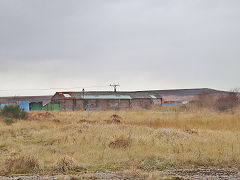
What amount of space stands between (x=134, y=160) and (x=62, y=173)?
2.09m

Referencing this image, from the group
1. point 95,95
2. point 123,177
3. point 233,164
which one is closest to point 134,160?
point 123,177

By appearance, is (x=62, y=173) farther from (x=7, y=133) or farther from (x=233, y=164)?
(x=7, y=133)

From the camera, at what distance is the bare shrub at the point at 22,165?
6316mm

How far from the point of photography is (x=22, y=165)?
6.55 m

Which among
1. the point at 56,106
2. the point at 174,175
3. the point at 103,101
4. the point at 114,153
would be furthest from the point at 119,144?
Answer: the point at 103,101

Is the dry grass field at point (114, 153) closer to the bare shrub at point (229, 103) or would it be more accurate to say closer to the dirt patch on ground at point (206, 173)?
the dirt patch on ground at point (206, 173)

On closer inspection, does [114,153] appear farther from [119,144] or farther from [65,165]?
[65,165]

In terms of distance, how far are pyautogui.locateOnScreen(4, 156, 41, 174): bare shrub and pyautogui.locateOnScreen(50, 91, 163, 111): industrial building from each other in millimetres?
42925

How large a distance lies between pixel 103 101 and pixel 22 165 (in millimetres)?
46460

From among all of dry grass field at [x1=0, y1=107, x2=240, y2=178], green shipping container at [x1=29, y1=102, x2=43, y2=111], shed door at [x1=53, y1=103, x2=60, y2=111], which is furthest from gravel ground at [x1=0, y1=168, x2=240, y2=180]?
green shipping container at [x1=29, y1=102, x2=43, y2=111]

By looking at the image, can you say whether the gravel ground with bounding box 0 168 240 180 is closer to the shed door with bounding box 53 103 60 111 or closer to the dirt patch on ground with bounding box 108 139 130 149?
the dirt patch on ground with bounding box 108 139 130 149

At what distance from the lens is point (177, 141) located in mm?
10125

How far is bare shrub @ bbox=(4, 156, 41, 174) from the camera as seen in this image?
6.32m

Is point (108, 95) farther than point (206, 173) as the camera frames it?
Yes
